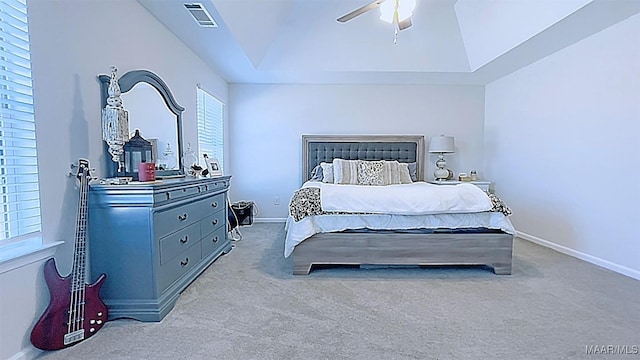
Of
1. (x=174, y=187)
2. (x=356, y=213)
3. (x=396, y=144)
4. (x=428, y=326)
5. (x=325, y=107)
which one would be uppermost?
(x=325, y=107)

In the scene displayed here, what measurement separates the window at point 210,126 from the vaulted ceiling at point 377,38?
18.8 inches

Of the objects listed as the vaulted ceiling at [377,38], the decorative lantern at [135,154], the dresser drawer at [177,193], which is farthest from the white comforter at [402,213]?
the vaulted ceiling at [377,38]

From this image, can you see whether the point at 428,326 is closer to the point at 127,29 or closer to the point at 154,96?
the point at 154,96

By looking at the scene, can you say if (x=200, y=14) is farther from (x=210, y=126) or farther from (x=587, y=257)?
(x=587, y=257)

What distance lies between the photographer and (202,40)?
150 inches

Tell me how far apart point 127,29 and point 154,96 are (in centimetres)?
59

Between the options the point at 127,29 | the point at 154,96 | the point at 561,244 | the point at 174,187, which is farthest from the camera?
the point at 561,244

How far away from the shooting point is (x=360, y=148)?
18.7 ft

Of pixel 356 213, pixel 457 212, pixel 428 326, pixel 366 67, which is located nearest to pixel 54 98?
pixel 356 213

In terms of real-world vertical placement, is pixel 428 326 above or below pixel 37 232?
below

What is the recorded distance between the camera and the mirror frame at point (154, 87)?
8.16ft

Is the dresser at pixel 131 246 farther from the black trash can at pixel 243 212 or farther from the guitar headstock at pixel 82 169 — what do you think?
the black trash can at pixel 243 212

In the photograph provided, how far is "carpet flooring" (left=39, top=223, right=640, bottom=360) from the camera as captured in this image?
1945 mm

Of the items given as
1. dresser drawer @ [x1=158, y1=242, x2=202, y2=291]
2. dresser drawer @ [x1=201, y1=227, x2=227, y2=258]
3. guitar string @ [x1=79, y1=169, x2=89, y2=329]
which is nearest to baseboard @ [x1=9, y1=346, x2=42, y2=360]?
guitar string @ [x1=79, y1=169, x2=89, y2=329]
